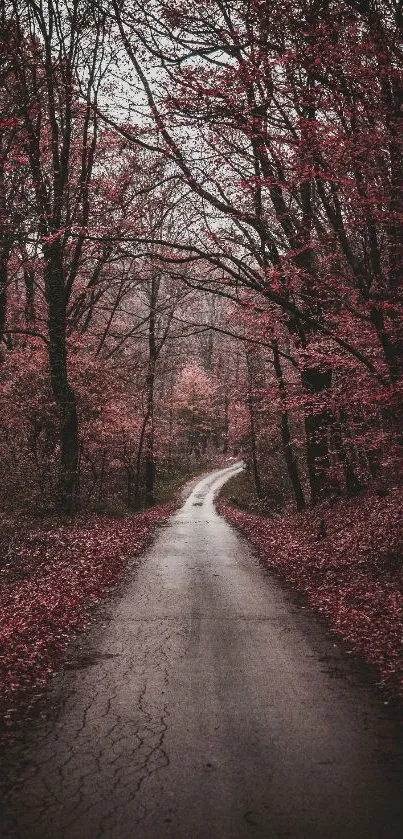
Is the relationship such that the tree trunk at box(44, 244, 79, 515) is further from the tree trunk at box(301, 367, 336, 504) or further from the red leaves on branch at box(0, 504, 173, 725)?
the tree trunk at box(301, 367, 336, 504)

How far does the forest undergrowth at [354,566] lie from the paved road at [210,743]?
0.44 meters

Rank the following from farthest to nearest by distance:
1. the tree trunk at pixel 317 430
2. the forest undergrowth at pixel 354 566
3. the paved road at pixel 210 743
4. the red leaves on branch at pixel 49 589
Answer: the tree trunk at pixel 317 430, the forest undergrowth at pixel 354 566, the red leaves on branch at pixel 49 589, the paved road at pixel 210 743

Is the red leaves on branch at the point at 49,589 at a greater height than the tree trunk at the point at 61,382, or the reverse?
the tree trunk at the point at 61,382

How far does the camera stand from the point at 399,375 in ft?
31.2

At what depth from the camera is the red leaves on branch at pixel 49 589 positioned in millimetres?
6082

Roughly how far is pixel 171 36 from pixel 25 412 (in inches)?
410

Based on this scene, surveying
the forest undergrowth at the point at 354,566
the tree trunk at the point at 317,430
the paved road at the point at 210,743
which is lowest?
the paved road at the point at 210,743

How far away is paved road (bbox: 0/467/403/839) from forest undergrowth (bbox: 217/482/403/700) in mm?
440

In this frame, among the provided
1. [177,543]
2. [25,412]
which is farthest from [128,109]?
[177,543]

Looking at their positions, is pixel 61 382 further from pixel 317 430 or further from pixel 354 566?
pixel 354 566

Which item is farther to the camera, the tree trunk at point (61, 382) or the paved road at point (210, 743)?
the tree trunk at point (61, 382)

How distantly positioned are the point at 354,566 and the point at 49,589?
5607 millimetres

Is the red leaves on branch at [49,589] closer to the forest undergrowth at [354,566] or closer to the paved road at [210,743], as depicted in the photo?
the paved road at [210,743]

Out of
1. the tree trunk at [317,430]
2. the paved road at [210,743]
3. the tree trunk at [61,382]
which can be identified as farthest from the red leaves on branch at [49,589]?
the tree trunk at [317,430]
